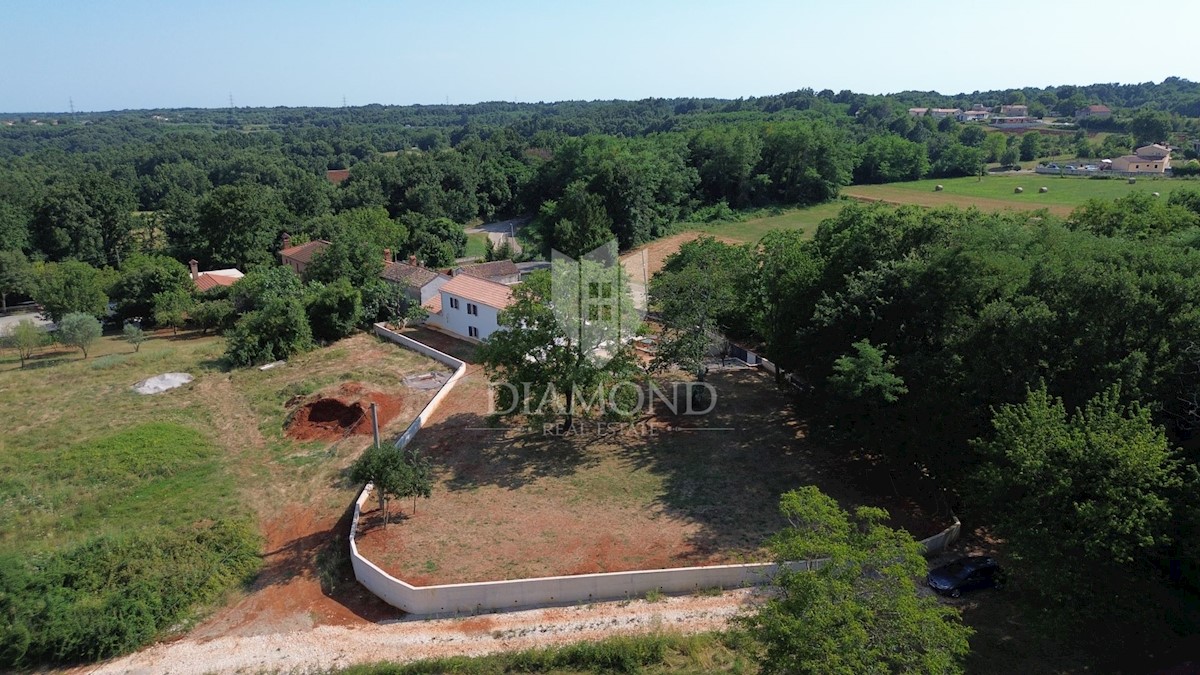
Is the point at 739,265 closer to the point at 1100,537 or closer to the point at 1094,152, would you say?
the point at 1100,537

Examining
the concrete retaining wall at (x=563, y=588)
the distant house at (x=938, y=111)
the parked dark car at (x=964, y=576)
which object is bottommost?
the concrete retaining wall at (x=563, y=588)

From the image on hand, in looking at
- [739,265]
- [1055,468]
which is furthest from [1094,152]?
[1055,468]

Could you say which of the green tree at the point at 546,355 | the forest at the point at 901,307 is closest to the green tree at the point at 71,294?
the forest at the point at 901,307

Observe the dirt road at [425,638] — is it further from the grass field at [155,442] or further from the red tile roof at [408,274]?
the red tile roof at [408,274]

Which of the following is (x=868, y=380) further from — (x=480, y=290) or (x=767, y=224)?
(x=767, y=224)

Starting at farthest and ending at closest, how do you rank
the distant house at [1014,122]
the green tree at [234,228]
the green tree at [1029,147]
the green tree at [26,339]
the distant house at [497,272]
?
the distant house at [1014,122] → the green tree at [1029,147] → the green tree at [234,228] → the distant house at [497,272] → the green tree at [26,339]

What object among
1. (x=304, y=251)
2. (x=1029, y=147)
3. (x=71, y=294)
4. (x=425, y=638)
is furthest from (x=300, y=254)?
(x=1029, y=147)

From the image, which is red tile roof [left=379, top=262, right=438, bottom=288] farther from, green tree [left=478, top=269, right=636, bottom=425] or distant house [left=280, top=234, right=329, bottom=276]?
green tree [left=478, top=269, right=636, bottom=425]
